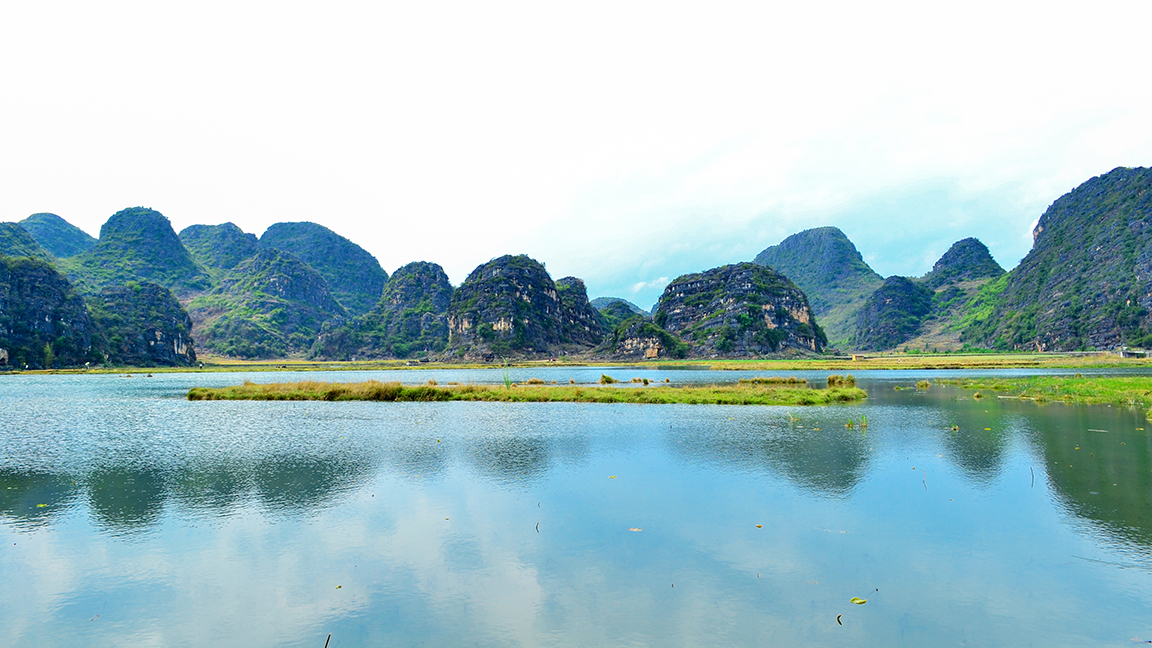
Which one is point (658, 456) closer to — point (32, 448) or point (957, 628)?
point (957, 628)

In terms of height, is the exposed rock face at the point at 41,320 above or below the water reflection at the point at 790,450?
above

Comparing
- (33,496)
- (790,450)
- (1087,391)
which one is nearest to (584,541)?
(790,450)

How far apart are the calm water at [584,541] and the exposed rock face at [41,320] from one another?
18614 cm

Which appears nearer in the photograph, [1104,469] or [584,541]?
[584,541]

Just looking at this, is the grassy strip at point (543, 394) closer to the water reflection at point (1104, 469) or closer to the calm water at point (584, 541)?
the water reflection at point (1104, 469)

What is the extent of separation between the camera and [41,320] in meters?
166

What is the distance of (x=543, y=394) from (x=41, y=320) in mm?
194472

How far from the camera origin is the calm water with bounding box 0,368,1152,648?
8.95m

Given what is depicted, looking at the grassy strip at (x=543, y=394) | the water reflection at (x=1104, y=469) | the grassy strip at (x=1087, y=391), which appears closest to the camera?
the water reflection at (x=1104, y=469)

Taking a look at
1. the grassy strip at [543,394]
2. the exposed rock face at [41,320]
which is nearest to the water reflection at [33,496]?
the grassy strip at [543,394]

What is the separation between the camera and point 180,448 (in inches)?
1022

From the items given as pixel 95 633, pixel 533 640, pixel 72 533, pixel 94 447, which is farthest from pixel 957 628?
pixel 94 447

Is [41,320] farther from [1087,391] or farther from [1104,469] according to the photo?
[1087,391]

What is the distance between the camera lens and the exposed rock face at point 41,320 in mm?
157500
